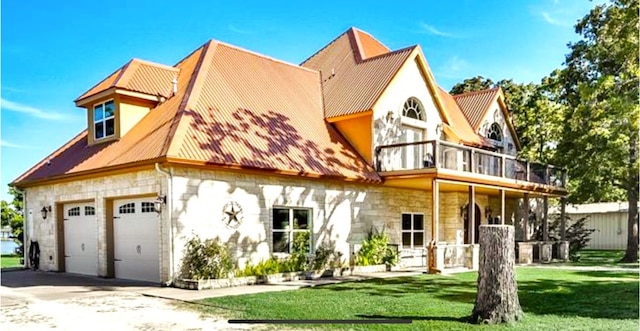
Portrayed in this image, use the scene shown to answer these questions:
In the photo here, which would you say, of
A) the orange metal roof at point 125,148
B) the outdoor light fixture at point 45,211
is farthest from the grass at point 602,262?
the outdoor light fixture at point 45,211

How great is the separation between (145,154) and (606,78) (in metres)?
11.4

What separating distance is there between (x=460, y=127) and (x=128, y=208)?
14.1 metres

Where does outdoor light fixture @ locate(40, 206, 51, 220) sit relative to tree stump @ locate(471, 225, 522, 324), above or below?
above

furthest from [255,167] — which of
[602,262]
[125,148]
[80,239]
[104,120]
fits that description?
[602,262]

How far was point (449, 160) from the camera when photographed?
1980 cm

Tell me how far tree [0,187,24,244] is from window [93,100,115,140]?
15.2 m

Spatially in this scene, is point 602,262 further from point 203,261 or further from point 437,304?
point 203,261

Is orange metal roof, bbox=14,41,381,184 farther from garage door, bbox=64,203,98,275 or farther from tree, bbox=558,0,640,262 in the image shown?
tree, bbox=558,0,640,262

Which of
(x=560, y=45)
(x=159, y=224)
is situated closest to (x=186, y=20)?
(x=159, y=224)

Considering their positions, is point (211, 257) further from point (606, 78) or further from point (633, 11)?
point (633, 11)

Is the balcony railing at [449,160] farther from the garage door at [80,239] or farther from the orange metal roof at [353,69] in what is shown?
the garage door at [80,239]

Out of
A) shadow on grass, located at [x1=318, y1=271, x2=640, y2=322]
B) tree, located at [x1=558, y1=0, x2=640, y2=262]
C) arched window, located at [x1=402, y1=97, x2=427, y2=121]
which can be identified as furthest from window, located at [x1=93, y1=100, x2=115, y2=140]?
tree, located at [x1=558, y1=0, x2=640, y2=262]

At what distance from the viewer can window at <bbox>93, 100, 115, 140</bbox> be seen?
16.9 metres

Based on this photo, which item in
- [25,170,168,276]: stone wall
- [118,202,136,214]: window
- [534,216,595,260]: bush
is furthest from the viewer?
[534,216,595,260]: bush
